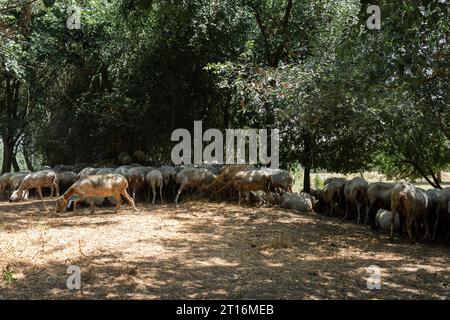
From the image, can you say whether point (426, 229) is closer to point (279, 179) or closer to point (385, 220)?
point (385, 220)

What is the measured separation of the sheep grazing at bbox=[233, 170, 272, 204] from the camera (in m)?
13.6

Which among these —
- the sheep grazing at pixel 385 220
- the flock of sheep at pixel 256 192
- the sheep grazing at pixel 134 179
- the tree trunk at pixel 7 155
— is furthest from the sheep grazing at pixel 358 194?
the tree trunk at pixel 7 155

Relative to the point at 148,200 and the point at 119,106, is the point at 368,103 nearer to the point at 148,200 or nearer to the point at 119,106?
the point at 148,200

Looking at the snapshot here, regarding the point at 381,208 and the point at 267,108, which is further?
the point at 267,108

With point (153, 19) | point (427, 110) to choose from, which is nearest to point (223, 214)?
point (427, 110)

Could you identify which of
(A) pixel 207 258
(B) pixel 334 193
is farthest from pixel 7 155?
(A) pixel 207 258

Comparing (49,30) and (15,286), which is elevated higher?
(49,30)

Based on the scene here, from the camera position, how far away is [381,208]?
1211cm

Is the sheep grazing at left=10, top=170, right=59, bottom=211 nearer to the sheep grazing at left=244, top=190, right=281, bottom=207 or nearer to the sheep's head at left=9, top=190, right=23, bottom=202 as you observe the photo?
the sheep's head at left=9, top=190, right=23, bottom=202

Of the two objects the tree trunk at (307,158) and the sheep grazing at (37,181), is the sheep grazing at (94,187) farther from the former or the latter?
the tree trunk at (307,158)

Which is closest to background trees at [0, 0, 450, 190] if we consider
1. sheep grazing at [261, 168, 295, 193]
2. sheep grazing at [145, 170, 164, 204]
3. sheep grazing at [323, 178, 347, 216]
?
sheep grazing at [261, 168, 295, 193]

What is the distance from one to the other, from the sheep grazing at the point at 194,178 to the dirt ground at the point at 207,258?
2.79m

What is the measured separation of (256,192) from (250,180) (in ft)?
2.97

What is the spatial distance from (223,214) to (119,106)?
7.44 metres
